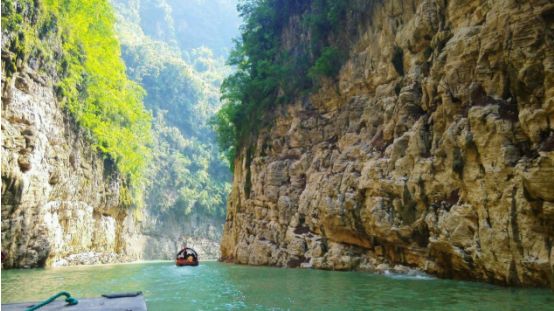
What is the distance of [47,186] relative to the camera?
22969mm

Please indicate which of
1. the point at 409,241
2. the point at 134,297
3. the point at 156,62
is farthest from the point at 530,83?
the point at 156,62

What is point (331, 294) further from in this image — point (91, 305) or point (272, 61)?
point (272, 61)

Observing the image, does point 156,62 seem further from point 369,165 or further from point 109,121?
point 369,165

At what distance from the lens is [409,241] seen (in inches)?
571

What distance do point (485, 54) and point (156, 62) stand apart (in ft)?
218

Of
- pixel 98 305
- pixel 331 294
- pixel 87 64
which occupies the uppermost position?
pixel 87 64

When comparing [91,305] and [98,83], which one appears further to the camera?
[98,83]

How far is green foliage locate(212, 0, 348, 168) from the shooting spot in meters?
22.0

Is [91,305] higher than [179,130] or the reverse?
the reverse

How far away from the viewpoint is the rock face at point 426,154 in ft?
32.7

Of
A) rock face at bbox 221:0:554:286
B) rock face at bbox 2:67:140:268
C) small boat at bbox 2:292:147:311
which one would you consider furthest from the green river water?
rock face at bbox 2:67:140:268

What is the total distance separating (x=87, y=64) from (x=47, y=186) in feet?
33.7

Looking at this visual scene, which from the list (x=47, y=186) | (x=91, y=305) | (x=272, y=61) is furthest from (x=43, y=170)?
(x=91, y=305)

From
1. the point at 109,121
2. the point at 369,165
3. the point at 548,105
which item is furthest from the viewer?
the point at 109,121
